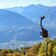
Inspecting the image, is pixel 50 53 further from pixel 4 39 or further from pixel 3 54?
pixel 4 39

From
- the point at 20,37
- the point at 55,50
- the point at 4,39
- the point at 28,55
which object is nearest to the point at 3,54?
the point at 28,55

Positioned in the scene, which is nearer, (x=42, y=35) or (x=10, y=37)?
(x=42, y=35)

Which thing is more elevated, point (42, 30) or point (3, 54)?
point (42, 30)

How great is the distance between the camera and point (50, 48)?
2881 centimetres

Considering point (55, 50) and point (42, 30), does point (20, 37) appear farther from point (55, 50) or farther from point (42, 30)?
point (42, 30)

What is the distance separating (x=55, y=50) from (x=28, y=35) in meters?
168

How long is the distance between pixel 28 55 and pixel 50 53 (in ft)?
6.77

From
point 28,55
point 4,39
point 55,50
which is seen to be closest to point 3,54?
point 28,55

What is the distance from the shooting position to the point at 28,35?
7672 inches

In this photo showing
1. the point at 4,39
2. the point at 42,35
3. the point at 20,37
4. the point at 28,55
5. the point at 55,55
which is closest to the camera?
the point at 42,35

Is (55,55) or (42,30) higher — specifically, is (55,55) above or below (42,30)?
below

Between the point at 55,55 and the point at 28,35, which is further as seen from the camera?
the point at 28,35

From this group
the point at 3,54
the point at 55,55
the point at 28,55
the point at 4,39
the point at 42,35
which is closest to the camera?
the point at 42,35

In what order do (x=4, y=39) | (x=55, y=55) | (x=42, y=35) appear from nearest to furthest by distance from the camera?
(x=42, y=35) < (x=55, y=55) < (x=4, y=39)
